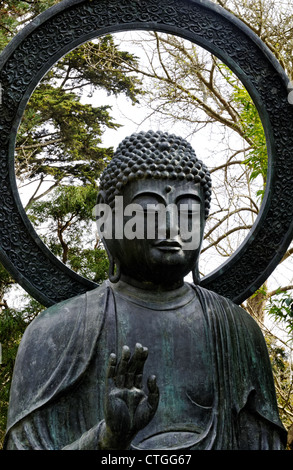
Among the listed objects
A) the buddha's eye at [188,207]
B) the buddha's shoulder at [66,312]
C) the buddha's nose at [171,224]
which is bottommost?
the buddha's shoulder at [66,312]

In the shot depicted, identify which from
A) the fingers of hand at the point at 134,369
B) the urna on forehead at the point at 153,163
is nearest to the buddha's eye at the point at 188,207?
the urna on forehead at the point at 153,163

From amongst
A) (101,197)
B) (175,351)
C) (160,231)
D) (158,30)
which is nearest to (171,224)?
(160,231)

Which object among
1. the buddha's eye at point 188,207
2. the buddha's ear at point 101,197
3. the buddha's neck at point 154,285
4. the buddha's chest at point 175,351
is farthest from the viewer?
the buddha's ear at point 101,197

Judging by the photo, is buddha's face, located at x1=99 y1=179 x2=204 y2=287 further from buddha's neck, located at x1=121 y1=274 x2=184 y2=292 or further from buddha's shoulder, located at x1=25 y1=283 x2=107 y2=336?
buddha's shoulder, located at x1=25 y1=283 x2=107 y2=336

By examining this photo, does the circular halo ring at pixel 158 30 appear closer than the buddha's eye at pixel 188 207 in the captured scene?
No

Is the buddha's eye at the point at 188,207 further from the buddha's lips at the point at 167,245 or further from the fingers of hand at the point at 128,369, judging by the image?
the fingers of hand at the point at 128,369

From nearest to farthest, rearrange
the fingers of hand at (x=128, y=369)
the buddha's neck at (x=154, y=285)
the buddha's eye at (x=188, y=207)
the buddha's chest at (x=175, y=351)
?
1. the fingers of hand at (x=128, y=369)
2. the buddha's chest at (x=175, y=351)
3. the buddha's eye at (x=188, y=207)
4. the buddha's neck at (x=154, y=285)

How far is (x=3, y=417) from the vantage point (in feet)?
30.1

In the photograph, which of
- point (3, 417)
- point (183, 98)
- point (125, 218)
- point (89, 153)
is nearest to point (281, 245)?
point (125, 218)

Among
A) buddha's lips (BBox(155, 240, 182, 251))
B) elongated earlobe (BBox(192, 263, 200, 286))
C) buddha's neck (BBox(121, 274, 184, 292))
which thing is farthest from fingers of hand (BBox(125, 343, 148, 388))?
elongated earlobe (BBox(192, 263, 200, 286))

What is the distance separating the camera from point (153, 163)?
148 inches

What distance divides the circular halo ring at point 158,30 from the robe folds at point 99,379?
0.90 feet

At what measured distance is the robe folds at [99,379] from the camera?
138 inches
